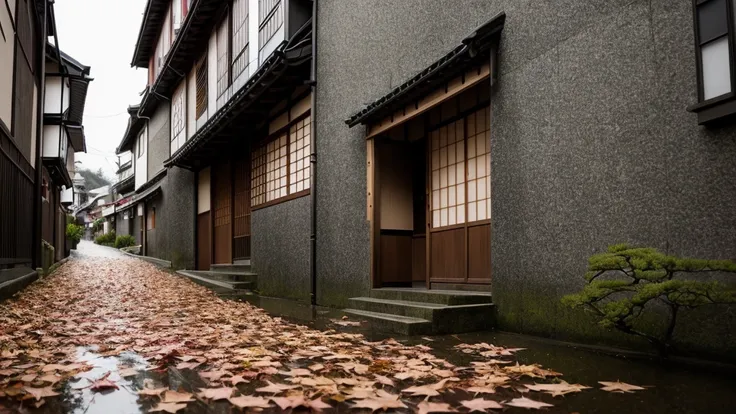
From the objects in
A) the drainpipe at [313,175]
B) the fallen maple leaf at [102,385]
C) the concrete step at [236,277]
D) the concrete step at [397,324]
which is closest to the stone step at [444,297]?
the concrete step at [397,324]

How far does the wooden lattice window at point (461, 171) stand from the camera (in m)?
7.74

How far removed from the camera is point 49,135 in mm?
20703

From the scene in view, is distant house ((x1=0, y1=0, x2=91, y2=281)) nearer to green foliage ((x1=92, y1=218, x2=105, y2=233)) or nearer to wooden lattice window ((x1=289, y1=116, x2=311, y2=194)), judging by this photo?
wooden lattice window ((x1=289, y1=116, x2=311, y2=194))

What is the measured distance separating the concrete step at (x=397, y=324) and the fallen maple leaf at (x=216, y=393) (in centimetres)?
298

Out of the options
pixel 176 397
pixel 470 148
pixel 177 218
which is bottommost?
pixel 176 397

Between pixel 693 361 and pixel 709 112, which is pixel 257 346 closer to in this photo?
pixel 693 361

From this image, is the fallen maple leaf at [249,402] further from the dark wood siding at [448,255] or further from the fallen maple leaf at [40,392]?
the dark wood siding at [448,255]

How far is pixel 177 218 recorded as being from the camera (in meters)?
20.3

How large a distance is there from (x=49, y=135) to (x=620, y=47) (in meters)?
21.1

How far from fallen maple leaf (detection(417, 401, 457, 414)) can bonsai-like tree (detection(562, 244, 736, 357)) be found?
1707mm

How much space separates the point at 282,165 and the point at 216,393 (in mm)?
9299

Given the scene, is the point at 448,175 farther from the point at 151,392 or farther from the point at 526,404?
the point at 151,392

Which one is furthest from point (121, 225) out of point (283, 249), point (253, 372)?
point (253, 372)

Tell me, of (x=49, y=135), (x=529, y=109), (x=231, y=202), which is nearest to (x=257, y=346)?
(x=529, y=109)
